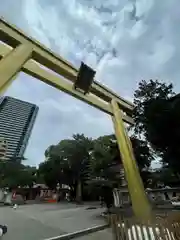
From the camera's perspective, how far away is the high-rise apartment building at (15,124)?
147 feet

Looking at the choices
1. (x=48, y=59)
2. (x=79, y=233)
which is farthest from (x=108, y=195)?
(x=48, y=59)

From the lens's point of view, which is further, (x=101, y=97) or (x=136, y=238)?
(x=101, y=97)

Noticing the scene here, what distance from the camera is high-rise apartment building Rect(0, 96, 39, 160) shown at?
4475 cm

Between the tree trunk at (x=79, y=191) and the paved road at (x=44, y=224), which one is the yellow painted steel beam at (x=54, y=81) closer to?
the paved road at (x=44, y=224)

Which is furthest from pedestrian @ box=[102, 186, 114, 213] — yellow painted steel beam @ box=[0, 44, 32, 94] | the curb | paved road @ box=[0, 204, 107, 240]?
yellow painted steel beam @ box=[0, 44, 32, 94]

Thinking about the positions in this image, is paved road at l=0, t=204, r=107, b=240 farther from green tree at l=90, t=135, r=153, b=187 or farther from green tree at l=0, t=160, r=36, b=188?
green tree at l=0, t=160, r=36, b=188

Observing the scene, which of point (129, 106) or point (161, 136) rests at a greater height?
point (129, 106)

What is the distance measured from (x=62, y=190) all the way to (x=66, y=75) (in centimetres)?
3111

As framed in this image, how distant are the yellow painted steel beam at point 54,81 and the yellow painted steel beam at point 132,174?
0.47m

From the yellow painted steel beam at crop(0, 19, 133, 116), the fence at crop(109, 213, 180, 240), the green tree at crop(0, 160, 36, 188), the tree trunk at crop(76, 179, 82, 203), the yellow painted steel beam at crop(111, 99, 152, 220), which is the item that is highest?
the green tree at crop(0, 160, 36, 188)

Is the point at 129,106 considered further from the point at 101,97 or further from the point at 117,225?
the point at 117,225

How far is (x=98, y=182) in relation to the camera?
1284 cm

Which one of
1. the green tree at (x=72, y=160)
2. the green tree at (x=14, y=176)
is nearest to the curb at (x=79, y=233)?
the green tree at (x=72, y=160)

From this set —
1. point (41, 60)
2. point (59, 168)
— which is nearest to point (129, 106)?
point (41, 60)
